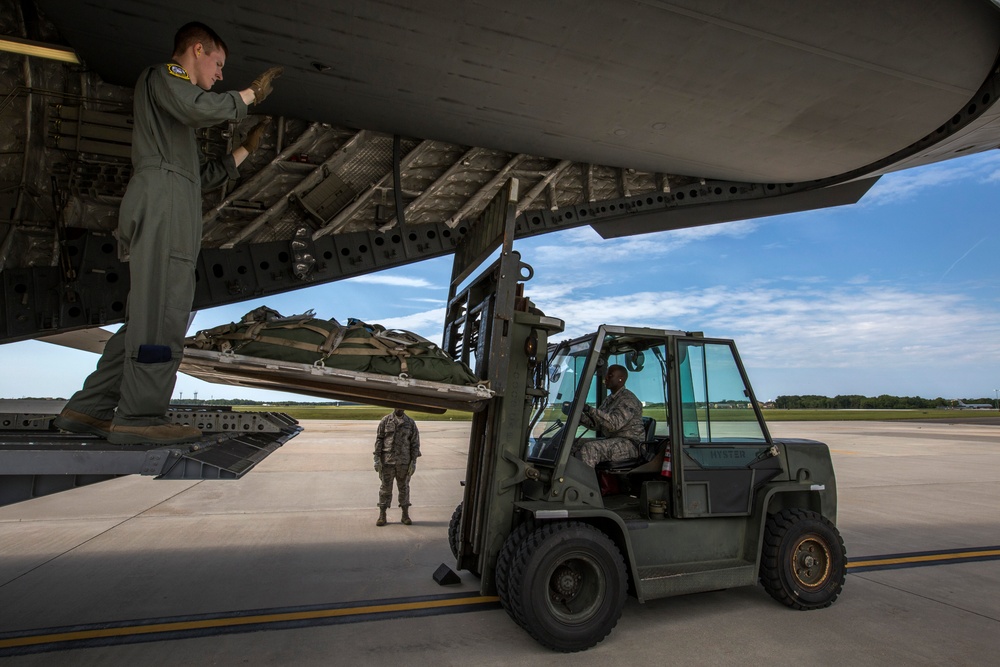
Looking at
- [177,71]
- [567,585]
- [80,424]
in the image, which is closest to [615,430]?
[567,585]

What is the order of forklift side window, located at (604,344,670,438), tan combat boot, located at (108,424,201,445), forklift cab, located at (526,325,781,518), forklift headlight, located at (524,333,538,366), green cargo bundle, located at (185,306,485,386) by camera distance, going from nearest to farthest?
tan combat boot, located at (108,424,201,445), green cargo bundle, located at (185,306,485,386), forklift headlight, located at (524,333,538,366), forklift cab, located at (526,325,781,518), forklift side window, located at (604,344,670,438)

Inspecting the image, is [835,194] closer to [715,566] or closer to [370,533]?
[715,566]

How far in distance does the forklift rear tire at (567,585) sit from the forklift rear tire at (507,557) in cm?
9

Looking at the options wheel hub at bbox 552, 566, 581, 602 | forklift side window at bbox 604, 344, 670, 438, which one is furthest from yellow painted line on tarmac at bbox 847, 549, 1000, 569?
wheel hub at bbox 552, 566, 581, 602

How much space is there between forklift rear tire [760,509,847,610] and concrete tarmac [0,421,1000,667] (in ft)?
0.44

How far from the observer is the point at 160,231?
295cm

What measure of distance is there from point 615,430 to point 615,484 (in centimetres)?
60

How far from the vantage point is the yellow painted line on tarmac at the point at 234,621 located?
12.7 ft

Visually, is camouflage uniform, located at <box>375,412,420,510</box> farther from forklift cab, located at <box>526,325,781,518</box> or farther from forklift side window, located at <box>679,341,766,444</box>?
forklift side window, located at <box>679,341,766,444</box>

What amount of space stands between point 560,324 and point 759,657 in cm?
253

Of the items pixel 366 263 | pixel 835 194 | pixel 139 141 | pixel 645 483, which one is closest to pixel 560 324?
pixel 645 483

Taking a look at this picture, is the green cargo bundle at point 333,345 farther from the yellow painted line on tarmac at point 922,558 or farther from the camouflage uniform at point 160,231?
the yellow painted line on tarmac at point 922,558

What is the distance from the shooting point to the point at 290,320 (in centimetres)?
339

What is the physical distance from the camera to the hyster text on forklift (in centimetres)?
392
